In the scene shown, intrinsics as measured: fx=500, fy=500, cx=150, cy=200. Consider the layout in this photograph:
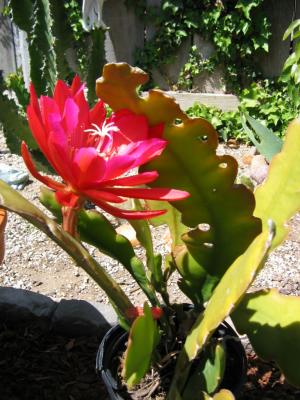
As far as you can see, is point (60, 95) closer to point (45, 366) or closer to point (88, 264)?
point (88, 264)

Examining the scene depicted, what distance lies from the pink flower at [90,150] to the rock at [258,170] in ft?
7.27

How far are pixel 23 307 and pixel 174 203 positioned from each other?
102cm

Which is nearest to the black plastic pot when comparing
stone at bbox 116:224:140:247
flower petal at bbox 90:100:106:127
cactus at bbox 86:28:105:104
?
flower petal at bbox 90:100:106:127

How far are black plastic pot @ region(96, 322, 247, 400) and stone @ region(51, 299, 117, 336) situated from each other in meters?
0.46

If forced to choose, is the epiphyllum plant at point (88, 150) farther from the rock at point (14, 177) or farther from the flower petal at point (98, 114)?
the rock at point (14, 177)

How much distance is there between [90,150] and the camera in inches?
29.8

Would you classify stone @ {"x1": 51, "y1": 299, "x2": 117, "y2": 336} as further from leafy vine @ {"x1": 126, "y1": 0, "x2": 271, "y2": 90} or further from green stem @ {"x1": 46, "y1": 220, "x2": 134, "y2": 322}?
leafy vine @ {"x1": 126, "y1": 0, "x2": 271, "y2": 90}

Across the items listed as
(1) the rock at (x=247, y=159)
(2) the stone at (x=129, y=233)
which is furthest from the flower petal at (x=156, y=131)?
(1) the rock at (x=247, y=159)

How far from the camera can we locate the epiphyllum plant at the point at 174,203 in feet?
2.55

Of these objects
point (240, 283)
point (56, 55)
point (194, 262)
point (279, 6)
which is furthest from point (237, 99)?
point (240, 283)

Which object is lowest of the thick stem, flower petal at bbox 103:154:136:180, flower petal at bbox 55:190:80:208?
the thick stem

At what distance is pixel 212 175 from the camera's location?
2.87ft

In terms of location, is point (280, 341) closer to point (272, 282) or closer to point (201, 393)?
point (201, 393)

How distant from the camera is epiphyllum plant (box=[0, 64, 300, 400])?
2.55 feet
